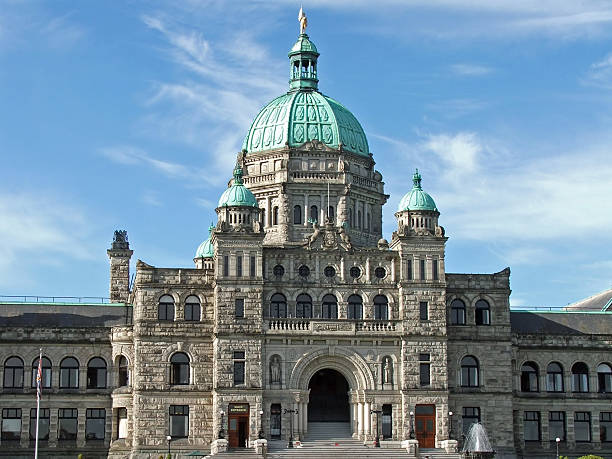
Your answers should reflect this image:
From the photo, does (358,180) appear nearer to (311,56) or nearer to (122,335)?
(311,56)

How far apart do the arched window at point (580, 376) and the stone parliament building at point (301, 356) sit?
16 centimetres

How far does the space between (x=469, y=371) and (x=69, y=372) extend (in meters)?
31.1

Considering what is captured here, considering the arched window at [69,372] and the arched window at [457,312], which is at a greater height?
the arched window at [457,312]

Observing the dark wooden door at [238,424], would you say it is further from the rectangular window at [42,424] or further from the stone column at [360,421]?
the rectangular window at [42,424]

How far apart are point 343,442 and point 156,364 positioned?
49.1 feet

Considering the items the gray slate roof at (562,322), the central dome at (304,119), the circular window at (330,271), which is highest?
the central dome at (304,119)

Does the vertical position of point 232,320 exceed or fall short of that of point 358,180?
it falls short

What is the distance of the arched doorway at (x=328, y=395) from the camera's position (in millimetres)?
98812

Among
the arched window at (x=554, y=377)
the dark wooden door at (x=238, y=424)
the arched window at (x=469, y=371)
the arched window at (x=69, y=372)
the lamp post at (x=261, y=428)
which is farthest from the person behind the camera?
the arched window at (x=554, y=377)

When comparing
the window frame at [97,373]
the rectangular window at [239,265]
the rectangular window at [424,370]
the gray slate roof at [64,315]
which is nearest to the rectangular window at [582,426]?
the rectangular window at [424,370]

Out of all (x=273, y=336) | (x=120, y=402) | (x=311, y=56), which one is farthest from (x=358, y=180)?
(x=120, y=402)

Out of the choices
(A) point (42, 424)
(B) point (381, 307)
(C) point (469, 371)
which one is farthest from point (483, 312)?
(A) point (42, 424)

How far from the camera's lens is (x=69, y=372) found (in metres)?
98.6

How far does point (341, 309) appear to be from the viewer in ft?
314
